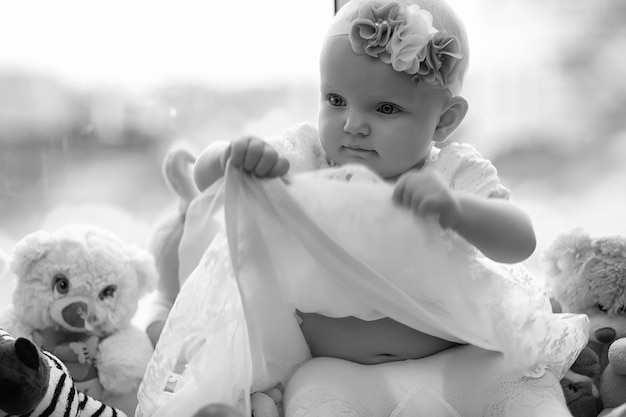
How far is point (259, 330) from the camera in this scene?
86 cm

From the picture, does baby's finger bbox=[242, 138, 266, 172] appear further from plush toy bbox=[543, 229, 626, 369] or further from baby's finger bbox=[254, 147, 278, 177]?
plush toy bbox=[543, 229, 626, 369]

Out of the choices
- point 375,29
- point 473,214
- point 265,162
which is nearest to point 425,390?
point 473,214

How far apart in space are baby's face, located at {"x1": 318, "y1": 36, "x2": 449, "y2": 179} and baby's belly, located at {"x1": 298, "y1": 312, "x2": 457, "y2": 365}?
0.20m

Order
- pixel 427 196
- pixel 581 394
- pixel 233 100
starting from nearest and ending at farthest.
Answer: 1. pixel 427 196
2. pixel 581 394
3. pixel 233 100

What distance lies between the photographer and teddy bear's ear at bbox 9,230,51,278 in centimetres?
103

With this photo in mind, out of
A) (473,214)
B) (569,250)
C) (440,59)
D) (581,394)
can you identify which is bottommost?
(581,394)

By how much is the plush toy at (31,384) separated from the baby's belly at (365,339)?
0.29 meters

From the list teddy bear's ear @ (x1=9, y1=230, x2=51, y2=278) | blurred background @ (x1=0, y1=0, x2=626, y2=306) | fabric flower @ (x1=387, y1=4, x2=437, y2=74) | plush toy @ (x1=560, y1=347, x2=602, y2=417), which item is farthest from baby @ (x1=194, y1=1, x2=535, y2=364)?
blurred background @ (x1=0, y1=0, x2=626, y2=306)

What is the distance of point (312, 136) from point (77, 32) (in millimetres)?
619

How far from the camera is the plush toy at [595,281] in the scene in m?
1.10

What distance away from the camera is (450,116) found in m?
0.99

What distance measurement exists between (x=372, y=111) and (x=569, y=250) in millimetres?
420

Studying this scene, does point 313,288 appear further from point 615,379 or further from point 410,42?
point 615,379

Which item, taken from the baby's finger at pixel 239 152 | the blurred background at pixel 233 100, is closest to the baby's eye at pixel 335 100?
the baby's finger at pixel 239 152
